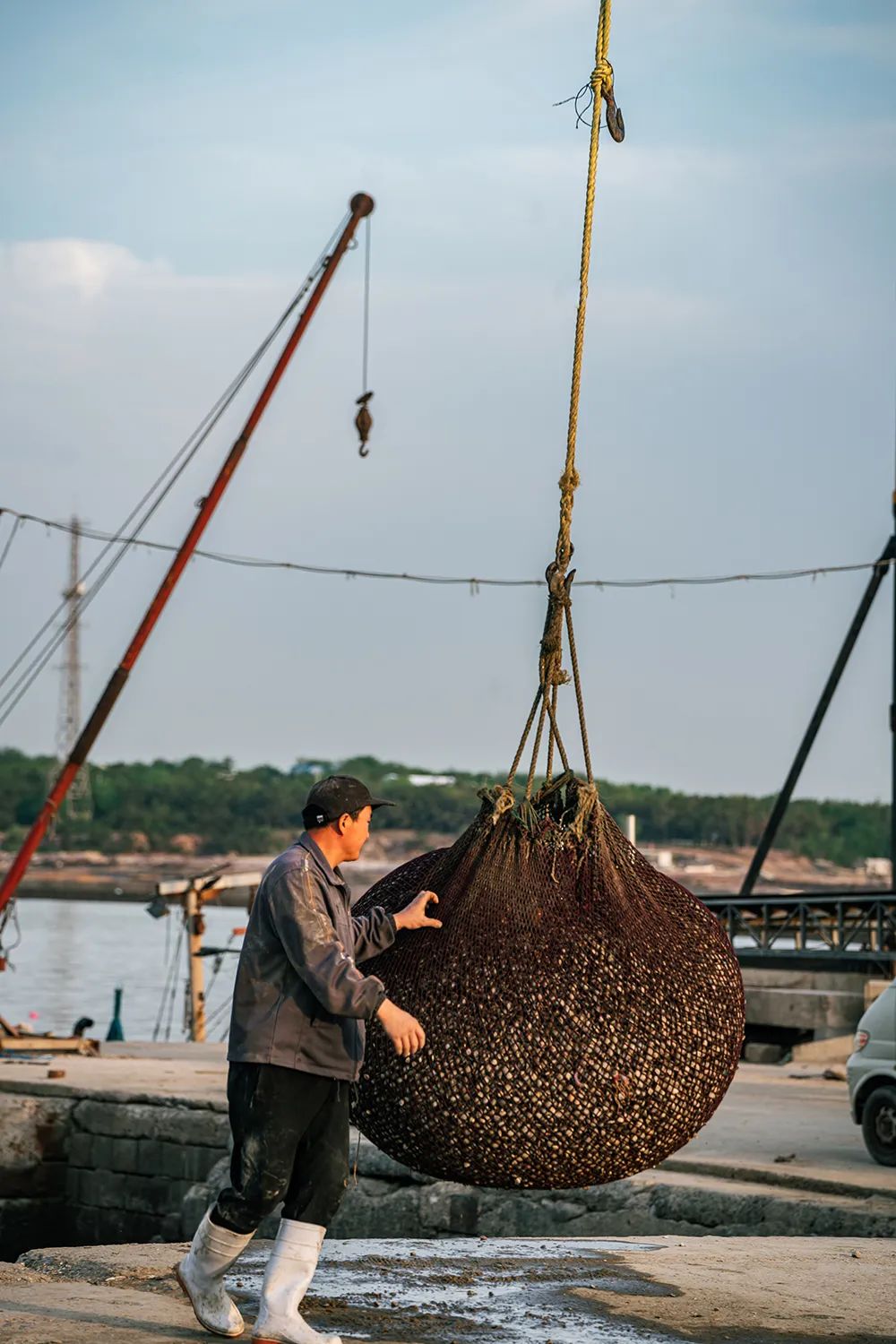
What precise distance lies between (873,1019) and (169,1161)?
5415 mm

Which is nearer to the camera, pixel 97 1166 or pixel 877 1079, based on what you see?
pixel 877 1079

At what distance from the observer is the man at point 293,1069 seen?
5.03 m

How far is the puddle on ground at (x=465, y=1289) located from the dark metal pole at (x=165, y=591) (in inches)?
584

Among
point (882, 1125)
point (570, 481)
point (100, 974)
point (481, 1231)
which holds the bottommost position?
point (100, 974)

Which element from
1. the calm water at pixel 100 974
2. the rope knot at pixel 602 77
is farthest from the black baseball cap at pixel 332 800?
the calm water at pixel 100 974

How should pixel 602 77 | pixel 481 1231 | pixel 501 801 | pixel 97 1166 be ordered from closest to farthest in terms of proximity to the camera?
pixel 501 801 → pixel 602 77 → pixel 481 1231 → pixel 97 1166

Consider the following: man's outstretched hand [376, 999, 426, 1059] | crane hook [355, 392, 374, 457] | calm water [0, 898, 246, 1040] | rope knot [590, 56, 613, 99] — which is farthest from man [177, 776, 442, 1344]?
calm water [0, 898, 246, 1040]

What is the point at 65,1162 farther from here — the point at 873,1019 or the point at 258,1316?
the point at 258,1316

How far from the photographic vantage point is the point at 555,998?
17.2 ft

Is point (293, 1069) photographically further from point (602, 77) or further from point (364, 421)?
point (364, 421)

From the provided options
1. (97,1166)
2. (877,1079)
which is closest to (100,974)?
(97,1166)

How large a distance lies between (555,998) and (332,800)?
2.93 ft

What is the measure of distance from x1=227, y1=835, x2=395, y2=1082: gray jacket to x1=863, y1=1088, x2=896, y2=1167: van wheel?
6826mm

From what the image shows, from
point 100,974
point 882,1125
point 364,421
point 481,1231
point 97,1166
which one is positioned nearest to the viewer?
point 481,1231
